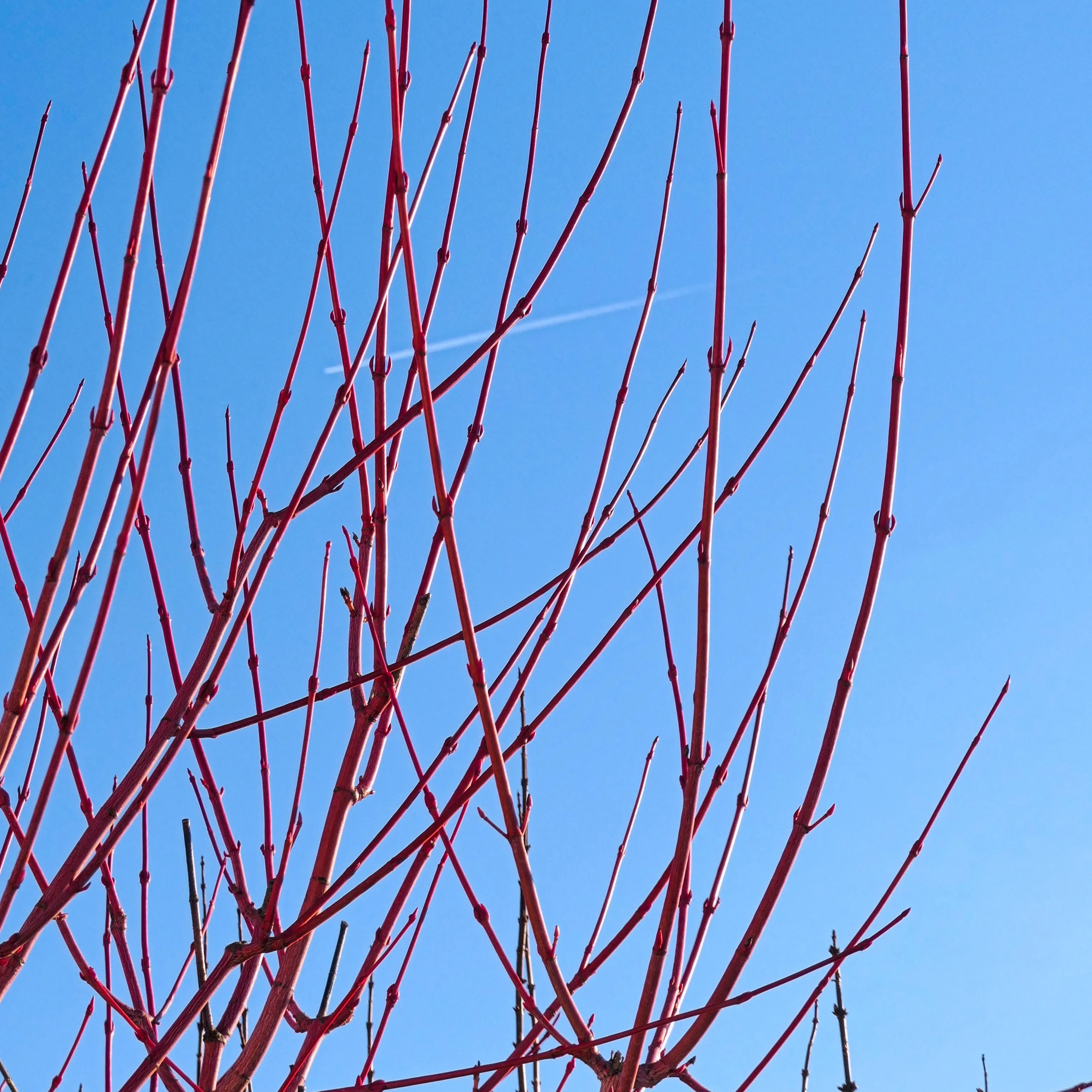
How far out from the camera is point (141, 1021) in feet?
5.58

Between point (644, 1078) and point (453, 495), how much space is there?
2.78ft

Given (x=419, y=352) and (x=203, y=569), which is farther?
(x=203, y=569)

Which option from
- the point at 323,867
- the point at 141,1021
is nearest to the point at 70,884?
the point at 323,867

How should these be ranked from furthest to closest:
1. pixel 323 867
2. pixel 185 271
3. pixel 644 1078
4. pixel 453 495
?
pixel 453 495 < pixel 323 867 < pixel 644 1078 < pixel 185 271

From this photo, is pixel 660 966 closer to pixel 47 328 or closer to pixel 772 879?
pixel 772 879

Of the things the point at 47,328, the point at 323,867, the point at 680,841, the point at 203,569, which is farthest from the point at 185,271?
the point at 323,867

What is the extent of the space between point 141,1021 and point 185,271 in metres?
1.14

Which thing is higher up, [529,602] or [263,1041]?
[529,602]

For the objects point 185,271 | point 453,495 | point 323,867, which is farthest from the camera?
point 453,495

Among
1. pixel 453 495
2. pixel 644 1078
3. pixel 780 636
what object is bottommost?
pixel 644 1078

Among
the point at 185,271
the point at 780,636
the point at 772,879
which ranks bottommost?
the point at 772,879

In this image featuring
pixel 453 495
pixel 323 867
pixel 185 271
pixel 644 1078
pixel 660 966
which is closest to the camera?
pixel 185 271

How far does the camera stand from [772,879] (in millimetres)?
1360

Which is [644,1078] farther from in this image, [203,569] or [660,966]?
[203,569]
